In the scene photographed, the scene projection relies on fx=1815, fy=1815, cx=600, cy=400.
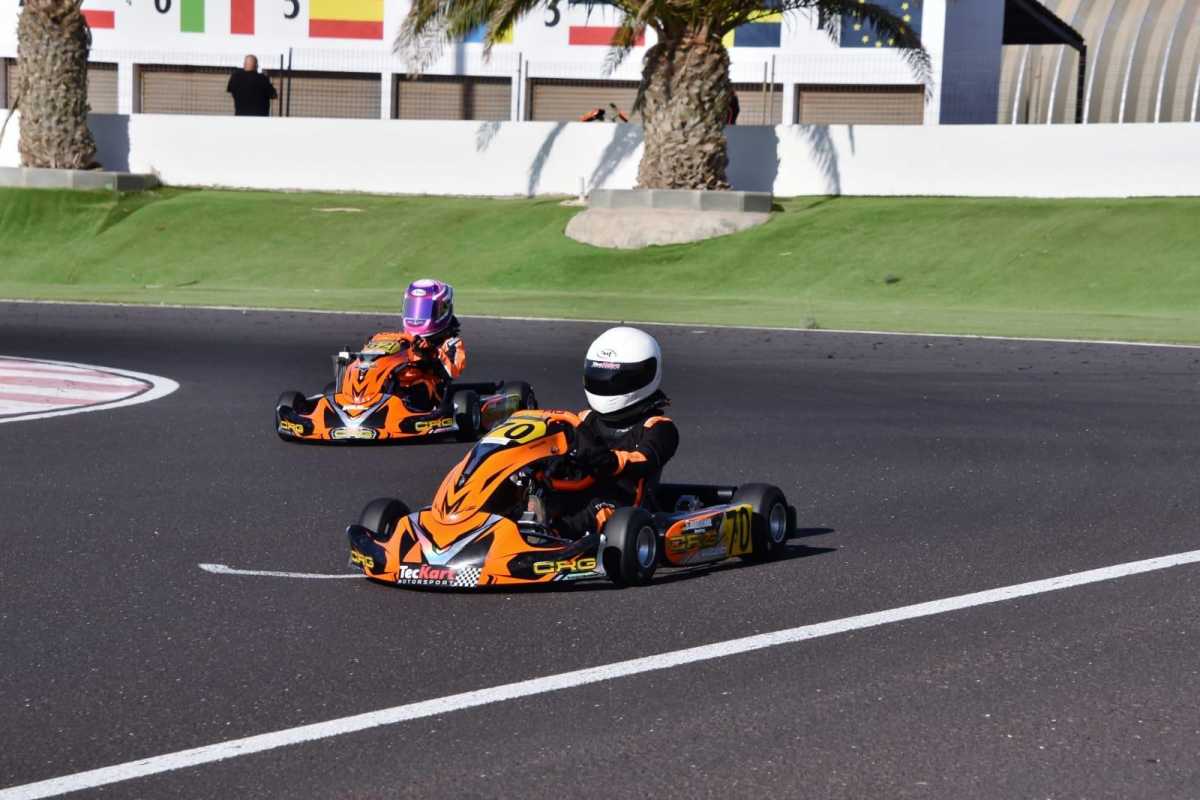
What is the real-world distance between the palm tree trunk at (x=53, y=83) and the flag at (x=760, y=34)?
42.4 ft

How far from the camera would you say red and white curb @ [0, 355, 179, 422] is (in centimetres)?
1227

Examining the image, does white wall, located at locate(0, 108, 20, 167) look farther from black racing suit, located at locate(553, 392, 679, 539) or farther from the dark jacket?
black racing suit, located at locate(553, 392, 679, 539)

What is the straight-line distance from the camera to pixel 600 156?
32.2m

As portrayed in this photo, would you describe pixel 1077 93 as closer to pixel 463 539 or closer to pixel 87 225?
pixel 87 225

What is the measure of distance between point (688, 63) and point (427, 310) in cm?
1765

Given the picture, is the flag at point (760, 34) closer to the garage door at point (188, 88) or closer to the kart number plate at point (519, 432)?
the garage door at point (188, 88)

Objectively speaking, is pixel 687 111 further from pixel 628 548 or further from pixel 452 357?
pixel 628 548

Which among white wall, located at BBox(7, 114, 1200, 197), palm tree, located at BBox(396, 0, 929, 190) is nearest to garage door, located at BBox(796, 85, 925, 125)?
white wall, located at BBox(7, 114, 1200, 197)

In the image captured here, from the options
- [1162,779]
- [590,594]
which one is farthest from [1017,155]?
[1162,779]

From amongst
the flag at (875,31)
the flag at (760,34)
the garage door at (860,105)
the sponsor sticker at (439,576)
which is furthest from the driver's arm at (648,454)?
the flag at (760,34)

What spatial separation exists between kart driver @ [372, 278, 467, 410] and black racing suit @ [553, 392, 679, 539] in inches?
162

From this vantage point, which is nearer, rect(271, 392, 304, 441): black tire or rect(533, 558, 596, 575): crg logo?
rect(533, 558, 596, 575): crg logo

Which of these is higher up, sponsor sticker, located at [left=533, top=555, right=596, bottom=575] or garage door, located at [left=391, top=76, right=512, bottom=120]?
garage door, located at [left=391, top=76, right=512, bottom=120]

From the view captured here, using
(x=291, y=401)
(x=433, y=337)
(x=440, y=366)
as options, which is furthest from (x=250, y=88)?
(x=291, y=401)
